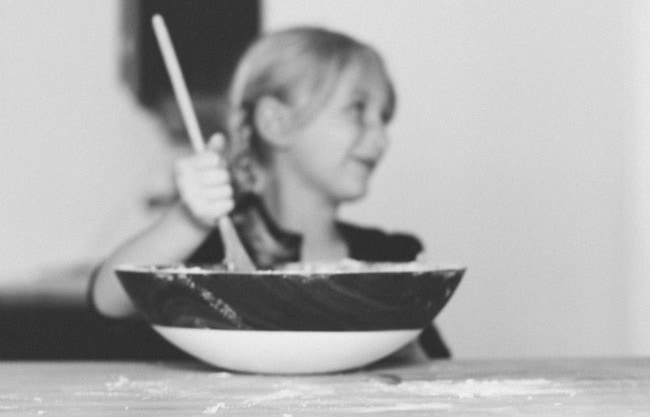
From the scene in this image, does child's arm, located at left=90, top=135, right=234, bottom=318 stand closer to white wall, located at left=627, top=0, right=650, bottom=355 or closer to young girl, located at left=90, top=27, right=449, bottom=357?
young girl, located at left=90, top=27, right=449, bottom=357

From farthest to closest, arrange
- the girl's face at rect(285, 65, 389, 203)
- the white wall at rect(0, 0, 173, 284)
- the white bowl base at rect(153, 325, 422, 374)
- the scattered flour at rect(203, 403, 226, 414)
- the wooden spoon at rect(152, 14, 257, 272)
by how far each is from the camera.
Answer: the white wall at rect(0, 0, 173, 284)
the girl's face at rect(285, 65, 389, 203)
the wooden spoon at rect(152, 14, 257, 272)
the white bowl base at rect(153, 325, 422, 374)
the scattered flour at rect(203, 403, 226, 414)

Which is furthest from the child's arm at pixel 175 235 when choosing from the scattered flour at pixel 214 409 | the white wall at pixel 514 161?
the white wall at pixel 514 161

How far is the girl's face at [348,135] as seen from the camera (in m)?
1.36

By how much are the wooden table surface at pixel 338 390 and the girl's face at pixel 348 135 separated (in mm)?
582

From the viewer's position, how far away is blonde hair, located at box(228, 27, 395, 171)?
1.38 m

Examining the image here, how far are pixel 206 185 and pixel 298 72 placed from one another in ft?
1.66

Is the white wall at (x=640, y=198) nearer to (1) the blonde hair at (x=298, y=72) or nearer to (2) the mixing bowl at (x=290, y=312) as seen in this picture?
(1) the blonde hair at (x=298, y=72)

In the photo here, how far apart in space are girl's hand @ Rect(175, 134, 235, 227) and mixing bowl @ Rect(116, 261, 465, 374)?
19cm

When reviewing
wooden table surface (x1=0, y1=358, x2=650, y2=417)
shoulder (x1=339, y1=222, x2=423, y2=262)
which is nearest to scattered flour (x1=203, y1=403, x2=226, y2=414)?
wooden table surface (x1=0, y1=358, x2=650, y2=417)

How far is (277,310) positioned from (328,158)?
71cm

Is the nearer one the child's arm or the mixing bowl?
the mixing bowl

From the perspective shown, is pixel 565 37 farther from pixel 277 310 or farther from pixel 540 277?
pixel 277 310

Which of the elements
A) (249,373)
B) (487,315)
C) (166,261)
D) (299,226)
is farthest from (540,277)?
(249,373)

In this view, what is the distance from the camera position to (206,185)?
918mm
